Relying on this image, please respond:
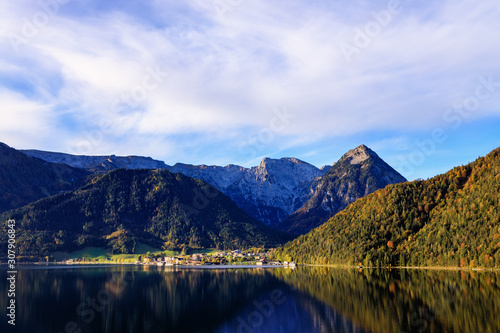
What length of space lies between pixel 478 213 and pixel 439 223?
2104 centimetres

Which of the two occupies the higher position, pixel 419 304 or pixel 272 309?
pixel 419 304

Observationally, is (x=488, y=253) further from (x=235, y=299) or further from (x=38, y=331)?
(x=38, y=331)

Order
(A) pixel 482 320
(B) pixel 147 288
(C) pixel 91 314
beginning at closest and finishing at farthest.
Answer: (A) pixel 482 320
(C) pixel 91 314
(B) pixel 147 288

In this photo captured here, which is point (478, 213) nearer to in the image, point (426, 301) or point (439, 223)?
point (439, 223)

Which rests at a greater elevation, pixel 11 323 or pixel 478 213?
pixel 478 213

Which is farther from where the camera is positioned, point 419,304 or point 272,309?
point 272,309

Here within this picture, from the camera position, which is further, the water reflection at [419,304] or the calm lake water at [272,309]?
the calm lake water at [272,309]

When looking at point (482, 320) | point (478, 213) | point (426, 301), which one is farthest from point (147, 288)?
point (478, 213)

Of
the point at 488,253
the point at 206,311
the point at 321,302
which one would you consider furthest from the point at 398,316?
the point at 488,253

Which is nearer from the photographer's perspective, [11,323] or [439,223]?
[11,323]

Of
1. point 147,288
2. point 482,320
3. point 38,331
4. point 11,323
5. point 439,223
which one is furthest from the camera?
point 439,223

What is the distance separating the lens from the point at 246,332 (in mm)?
69875

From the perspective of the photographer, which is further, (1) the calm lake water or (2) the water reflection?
(1) the calm lake water

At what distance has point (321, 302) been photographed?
95812 mm
